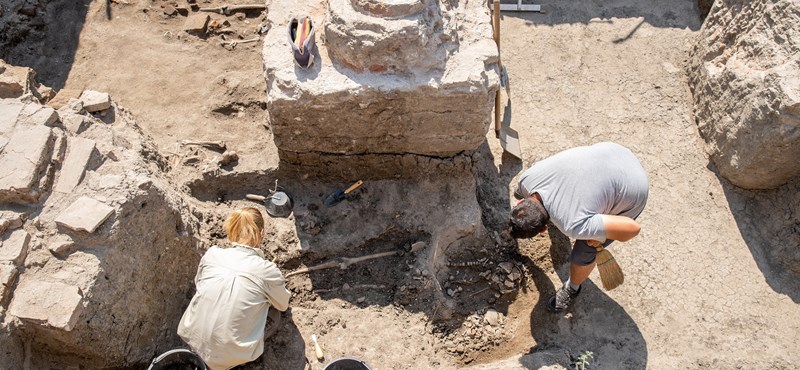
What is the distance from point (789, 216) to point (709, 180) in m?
0.68

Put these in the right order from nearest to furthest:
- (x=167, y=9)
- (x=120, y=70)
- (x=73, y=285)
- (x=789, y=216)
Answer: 1. (x=73, y=285)
2. (x=789, y=216)
3. (x=120, y=70)
4. (x=167, y=9)

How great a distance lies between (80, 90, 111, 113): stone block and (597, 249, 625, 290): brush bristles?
12.3 feet

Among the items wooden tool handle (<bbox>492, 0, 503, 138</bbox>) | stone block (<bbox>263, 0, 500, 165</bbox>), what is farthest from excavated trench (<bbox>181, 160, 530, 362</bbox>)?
wooden tool handle (<bbox>492, 0, 503, 138</bbox>)

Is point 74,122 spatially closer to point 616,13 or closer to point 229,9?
point 229,9

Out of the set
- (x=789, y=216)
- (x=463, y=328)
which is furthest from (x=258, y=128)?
(x=789, y=216)

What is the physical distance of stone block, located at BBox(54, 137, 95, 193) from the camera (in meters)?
3.81

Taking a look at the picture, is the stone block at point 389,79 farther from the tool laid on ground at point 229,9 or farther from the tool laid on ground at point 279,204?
the tool laid on ground at point 229,9

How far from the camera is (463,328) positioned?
459cm

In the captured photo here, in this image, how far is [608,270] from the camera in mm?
4449

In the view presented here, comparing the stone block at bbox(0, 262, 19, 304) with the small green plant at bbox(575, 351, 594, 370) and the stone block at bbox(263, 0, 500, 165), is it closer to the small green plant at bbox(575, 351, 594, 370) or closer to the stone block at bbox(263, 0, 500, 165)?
the stone block at bbox(263, 0, 500, 165)

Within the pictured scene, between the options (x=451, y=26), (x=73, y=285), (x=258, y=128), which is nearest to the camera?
(x=73, y=285)

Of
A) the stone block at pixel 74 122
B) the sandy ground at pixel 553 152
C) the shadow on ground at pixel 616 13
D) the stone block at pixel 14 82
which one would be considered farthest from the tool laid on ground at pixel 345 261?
the shadow on ground at pixel 616 13

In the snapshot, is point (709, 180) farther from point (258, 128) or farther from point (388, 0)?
point (258, 128)

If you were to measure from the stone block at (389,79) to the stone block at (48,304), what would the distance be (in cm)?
174
